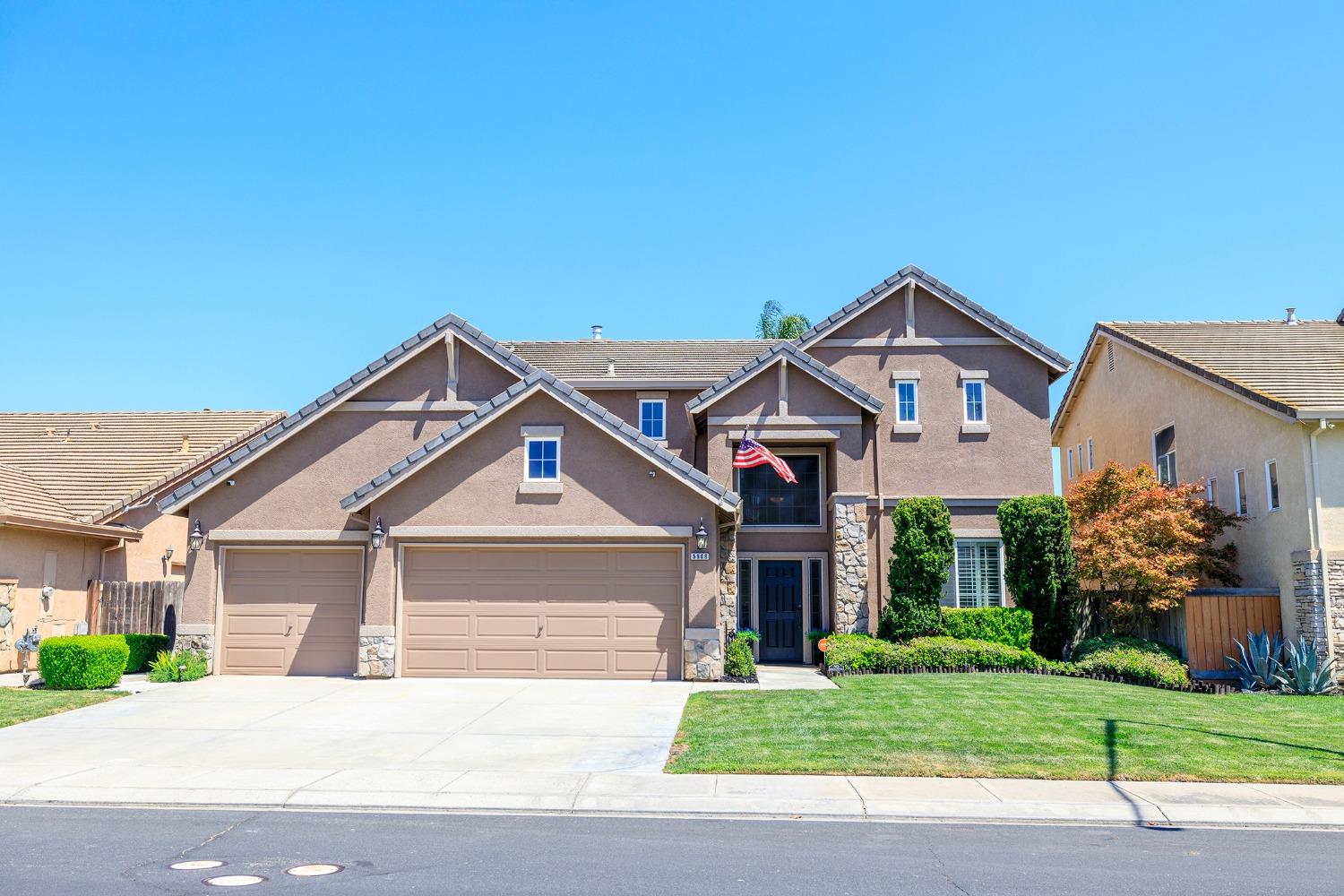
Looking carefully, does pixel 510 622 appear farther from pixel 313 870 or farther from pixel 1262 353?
pixel 1262 353

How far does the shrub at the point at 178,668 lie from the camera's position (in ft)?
58.2

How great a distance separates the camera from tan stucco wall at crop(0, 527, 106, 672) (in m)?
19.3

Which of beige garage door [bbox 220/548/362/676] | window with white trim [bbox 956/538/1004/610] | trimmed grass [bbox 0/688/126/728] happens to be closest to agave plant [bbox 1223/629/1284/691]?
window with white trim [bbox 956/538/1004/610]

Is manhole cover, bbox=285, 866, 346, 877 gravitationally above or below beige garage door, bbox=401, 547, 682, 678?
below

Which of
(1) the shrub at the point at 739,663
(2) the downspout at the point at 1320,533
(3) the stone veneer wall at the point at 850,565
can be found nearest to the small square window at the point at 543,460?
(1) the shrub at the point at 739,663

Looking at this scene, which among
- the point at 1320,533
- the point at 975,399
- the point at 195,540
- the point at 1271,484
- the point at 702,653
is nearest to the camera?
the point at 702,653

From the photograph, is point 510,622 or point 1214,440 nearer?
point 510,622

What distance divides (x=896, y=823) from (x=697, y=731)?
13.5 ft

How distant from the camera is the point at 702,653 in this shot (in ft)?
57.8

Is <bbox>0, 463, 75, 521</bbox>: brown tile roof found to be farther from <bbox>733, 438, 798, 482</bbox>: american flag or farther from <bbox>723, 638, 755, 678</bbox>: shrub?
<bbox>733, 438, 798, 482</bbox>: american flag

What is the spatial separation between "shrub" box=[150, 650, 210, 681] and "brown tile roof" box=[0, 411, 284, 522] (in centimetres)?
516

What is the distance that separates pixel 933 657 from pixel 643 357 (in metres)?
11.0

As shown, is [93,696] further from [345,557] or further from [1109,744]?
[1109,744]

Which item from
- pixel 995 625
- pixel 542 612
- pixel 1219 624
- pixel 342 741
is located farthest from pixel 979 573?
pixel 342 741
